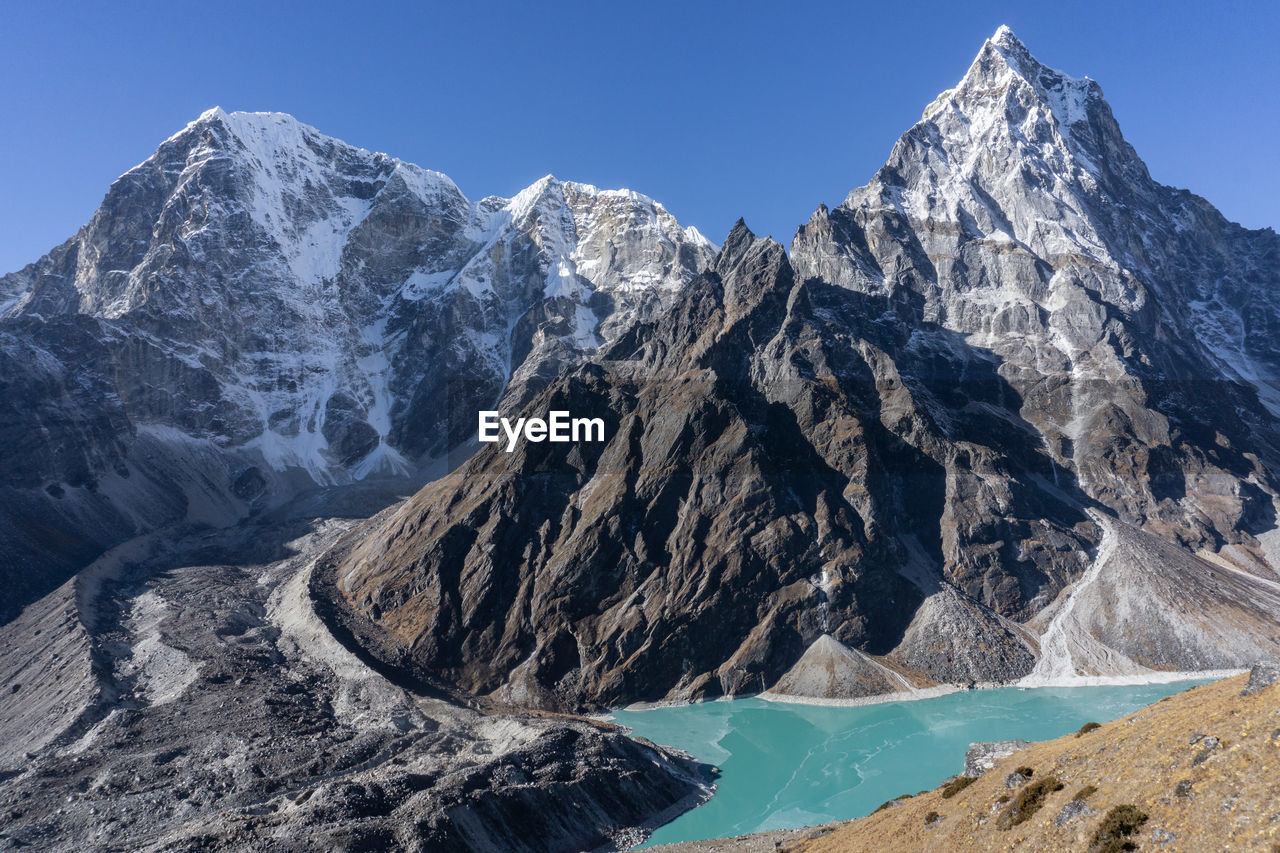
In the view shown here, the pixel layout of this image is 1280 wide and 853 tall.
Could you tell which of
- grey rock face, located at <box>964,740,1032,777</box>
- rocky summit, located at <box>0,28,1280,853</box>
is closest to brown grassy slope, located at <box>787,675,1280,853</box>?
grey rock face, located at <box>964,740,1032,777</box>

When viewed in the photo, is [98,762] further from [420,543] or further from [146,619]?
[420,543]

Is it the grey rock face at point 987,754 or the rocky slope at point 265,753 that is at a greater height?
the grey rock face at point 987,754

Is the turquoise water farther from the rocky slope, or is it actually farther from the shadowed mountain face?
the shadowed mountain face

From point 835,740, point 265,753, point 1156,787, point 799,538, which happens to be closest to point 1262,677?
point 1156,787

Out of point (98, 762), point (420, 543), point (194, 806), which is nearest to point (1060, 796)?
point (194, 806)

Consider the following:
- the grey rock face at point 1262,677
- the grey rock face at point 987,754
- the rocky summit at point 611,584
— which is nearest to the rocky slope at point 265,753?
the rocky summit at point 611,584

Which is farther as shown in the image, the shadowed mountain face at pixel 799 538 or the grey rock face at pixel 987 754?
the shadowed mountain face at pixel 799 538

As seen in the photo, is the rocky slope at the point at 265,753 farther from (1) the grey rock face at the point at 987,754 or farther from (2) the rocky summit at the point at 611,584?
(1) the grey rock face at the point at 987,754

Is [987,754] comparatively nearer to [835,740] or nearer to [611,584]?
[835,740]
